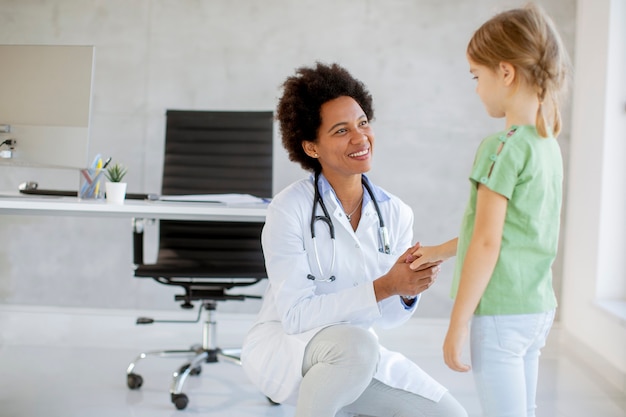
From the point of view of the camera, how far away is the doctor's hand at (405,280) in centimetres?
179

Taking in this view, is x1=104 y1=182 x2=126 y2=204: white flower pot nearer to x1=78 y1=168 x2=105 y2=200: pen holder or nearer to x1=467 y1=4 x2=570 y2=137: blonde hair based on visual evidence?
x1=78 y1=168 x2=105 y2=200: pen holder

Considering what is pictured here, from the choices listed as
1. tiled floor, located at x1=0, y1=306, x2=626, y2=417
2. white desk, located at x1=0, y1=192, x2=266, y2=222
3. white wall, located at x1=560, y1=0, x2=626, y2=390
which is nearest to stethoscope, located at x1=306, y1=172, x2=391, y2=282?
white desk, located at x1=0, y1=192, x2=266, y2=222

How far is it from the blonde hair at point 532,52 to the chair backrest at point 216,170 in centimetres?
213

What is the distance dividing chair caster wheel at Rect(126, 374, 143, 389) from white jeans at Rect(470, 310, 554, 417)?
2134mm

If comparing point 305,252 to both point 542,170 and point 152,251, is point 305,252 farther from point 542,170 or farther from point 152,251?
point 152,251

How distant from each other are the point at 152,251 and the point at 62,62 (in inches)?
73.7

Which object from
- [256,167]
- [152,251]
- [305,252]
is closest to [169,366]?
[152,251]

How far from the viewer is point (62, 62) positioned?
102 inches

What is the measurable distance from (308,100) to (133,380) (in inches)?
69.1

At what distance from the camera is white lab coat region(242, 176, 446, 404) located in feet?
6.16

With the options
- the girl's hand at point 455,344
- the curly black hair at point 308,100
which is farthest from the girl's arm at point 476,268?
the curly black hair at point 308,100

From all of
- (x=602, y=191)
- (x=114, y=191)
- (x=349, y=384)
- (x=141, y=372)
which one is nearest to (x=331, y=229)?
(x=349, y=384)

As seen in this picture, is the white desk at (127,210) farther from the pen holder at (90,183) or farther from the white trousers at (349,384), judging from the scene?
the white trousers at (349,384)

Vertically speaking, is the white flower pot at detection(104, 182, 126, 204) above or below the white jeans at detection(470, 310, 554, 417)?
above
